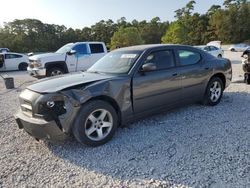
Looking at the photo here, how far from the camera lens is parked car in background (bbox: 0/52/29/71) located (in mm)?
18969

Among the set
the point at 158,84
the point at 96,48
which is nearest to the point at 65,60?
the point at 96,48

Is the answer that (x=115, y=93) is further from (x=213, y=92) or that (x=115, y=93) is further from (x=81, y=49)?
(x=81, y=49)

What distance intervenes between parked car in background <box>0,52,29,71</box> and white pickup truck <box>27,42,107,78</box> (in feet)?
28.8

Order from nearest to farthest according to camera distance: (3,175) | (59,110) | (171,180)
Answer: (171,180)
(3,175)
(59,110)

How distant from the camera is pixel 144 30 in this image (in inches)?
2494

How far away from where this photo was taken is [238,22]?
5966 cm

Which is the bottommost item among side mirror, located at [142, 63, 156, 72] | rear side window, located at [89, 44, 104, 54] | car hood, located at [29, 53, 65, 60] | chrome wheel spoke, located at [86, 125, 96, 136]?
chrome wheel spoke, located at [86, 125, 96, 136]

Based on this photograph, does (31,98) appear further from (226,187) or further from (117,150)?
(226,187)

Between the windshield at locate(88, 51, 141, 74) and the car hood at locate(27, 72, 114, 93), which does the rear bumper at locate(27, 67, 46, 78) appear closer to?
the windshield at locate(88, 51, 141, 74)

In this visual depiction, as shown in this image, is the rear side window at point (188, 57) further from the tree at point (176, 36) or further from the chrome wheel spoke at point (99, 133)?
the tree at point (176, 36)

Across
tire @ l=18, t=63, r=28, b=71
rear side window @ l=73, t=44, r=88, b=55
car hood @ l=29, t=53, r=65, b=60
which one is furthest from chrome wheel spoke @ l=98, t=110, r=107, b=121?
tire @ l=18, t=63, r=28, b=71

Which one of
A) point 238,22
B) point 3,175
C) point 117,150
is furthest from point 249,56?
point 238,22

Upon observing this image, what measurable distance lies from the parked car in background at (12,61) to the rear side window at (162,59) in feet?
54.3

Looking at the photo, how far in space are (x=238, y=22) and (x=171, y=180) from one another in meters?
64.4
